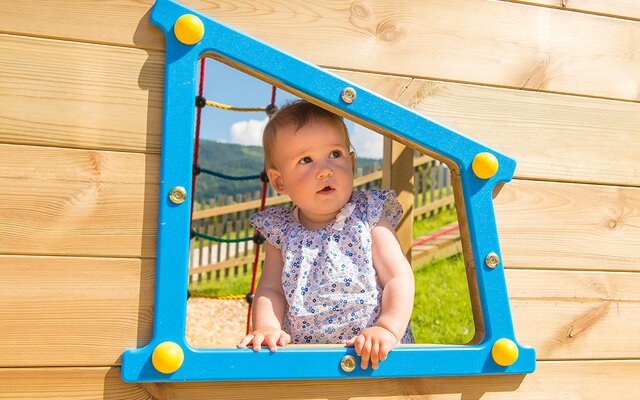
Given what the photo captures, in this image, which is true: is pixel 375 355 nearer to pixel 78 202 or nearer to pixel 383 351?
pixel 383 351

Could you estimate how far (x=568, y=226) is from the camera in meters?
1.69

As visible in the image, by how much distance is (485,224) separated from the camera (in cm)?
156

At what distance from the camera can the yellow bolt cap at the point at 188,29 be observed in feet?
4.53

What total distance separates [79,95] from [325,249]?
0.76 meters

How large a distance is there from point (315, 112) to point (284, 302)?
55 cm

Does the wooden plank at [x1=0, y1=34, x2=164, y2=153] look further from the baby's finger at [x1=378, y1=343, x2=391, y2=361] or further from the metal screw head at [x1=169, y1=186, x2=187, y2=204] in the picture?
the baby's finger at [x1=378, y1=343, x2=391, y2=361]

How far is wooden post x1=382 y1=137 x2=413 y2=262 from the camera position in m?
1.98

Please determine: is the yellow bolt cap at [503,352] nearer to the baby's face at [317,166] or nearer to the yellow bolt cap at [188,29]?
the baby's face at [317,166]

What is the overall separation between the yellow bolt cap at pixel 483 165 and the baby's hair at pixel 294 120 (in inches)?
15.6

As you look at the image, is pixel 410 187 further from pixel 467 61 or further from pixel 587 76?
pixel 587 76

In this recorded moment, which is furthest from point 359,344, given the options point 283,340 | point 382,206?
point 382,206

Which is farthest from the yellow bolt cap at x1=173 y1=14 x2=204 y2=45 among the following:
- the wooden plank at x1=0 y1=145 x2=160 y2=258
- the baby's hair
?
the baby's hair

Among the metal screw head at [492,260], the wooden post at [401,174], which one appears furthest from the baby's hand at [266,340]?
the wooden post at [401,174]

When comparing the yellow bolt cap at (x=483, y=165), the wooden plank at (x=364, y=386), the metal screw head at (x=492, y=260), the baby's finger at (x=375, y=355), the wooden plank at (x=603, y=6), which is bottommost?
the wooden plank at (x=364, y=386)
